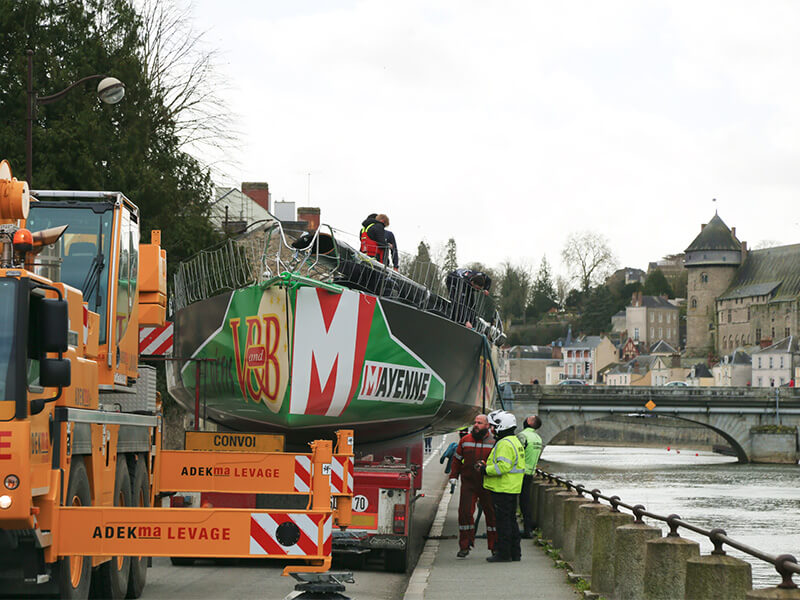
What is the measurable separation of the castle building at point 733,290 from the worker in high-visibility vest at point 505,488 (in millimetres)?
156391

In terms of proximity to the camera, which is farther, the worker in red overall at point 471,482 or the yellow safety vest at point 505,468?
the worker in red overall at point 471,482

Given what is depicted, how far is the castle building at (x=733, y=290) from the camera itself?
167625 mm

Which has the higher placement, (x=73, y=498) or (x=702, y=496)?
(x=73, y=498)

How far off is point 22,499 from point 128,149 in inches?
897

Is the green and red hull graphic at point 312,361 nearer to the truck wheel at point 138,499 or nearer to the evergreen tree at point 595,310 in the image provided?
the truck wheel at point 138,499

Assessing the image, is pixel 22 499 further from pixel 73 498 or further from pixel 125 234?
pixel 125 234

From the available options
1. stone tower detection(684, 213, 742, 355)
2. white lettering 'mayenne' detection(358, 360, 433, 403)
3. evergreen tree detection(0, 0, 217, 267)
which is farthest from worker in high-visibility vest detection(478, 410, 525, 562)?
stone tower detection(684, 213, 742, 355)

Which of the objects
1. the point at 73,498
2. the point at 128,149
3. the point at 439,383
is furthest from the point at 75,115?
the point at 73,498

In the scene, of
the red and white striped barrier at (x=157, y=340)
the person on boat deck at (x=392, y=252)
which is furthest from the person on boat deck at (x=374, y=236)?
the red and white striped barrier at (x=157, y=340)

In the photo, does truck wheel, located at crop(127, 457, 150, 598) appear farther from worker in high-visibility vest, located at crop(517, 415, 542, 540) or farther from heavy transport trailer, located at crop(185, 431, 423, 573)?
worker in high-visibility vest, located at crop(517, 415, 542, 540)

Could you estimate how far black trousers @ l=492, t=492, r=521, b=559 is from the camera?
14541mm

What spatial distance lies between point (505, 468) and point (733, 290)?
167107mm

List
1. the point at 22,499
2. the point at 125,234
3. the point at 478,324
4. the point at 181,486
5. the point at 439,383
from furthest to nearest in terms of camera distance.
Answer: the point at 478,324, the point at 439,383, the point at 181,486, the point at 125,234, the point at 22,499

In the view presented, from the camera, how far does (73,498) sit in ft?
27.4
